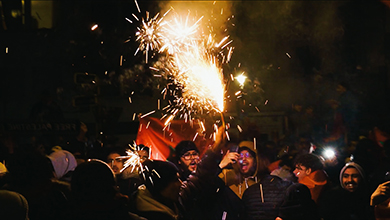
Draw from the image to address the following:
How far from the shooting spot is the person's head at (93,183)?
10.4ft

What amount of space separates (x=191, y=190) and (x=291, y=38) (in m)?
12.5

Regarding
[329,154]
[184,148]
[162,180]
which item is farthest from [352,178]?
[162,180]

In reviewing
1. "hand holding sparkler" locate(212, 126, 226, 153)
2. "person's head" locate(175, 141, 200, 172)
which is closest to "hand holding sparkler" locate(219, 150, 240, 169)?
"hand holding sparkler" locate(212, 126, 226, 153)

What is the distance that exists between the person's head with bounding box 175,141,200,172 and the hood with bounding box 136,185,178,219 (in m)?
2.35

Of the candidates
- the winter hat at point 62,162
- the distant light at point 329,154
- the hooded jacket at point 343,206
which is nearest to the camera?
the hooded jacket at point 343,206

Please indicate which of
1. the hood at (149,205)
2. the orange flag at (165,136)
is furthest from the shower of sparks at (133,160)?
the hood at (149,205)

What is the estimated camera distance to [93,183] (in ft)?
10.4

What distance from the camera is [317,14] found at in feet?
51.7

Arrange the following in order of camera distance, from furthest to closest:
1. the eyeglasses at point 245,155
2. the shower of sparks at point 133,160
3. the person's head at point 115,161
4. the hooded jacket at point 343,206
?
the person's head at point 115,161, the shower of sparks at point 133,160, the eyeglasses at point 245,155, the hooded jacket at point 343,206

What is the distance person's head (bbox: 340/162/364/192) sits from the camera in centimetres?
561

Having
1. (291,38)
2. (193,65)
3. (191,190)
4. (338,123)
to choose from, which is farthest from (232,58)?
(191,190)

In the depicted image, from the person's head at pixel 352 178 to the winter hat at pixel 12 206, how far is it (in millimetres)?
3529

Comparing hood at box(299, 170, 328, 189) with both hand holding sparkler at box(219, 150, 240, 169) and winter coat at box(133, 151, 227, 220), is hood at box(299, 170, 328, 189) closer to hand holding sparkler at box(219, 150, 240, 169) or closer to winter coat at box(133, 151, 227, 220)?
hand holding sparkler at box(219, 150, 240, 169)

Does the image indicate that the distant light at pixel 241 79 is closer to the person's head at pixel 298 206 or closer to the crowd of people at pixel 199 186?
the crowd of people at pixel 199 186
